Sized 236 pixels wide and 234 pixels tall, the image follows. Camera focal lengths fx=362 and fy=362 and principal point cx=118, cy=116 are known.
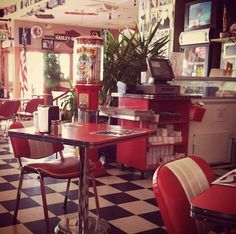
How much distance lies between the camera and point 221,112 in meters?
5.19

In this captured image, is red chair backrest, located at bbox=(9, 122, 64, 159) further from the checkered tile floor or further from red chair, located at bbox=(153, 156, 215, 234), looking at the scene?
red chair, located at bbox=(153, 156, 215, 234)

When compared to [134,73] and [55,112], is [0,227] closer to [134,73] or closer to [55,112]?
[55,112]

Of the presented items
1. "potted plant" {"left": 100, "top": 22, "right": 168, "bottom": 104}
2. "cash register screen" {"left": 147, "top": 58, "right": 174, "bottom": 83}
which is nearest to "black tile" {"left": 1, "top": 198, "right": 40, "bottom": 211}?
"cash register screen" {"left": 147, "top": 58, "right": 174, "bottom": 83}

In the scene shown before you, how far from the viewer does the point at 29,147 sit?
3041 millimetres

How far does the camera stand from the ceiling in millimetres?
8686

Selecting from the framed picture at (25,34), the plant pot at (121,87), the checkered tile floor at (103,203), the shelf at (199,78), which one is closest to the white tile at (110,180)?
the checkered tile floor at (103,203)

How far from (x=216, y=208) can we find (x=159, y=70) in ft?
10.9

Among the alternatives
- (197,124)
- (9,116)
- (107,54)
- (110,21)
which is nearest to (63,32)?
(110,21)

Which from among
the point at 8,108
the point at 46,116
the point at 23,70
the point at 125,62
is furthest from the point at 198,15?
the point at 23,70

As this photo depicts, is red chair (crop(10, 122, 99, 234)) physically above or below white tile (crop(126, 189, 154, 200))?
above

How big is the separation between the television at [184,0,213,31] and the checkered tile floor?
135 inches

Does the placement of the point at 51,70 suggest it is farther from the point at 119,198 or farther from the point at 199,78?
the point at 119,198

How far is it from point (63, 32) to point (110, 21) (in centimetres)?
197

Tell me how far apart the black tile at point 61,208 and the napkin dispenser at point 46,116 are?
1.10 metres
